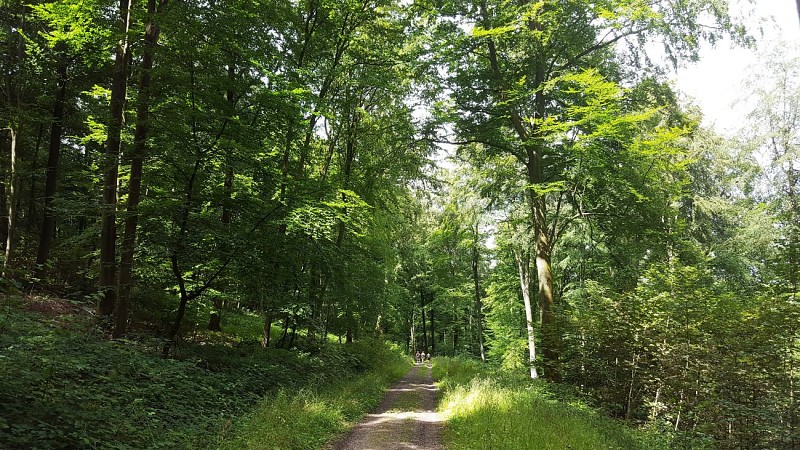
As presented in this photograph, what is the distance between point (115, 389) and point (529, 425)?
6.94 m

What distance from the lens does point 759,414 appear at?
7.83 m

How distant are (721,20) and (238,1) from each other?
44.8 feet

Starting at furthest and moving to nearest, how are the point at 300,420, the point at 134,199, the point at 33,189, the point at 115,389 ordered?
1. the point at 33,189
2. the point at 134,199
3. the point at 300,420
4. the point at 115,389

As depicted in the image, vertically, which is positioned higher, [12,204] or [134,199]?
[12,204]

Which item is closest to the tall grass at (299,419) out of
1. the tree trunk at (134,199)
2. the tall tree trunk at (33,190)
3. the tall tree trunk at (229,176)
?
the tree trunk at (134,199)

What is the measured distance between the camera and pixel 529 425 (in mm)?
7918

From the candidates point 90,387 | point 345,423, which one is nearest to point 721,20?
point 345,423

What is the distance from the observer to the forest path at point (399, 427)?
321 inches

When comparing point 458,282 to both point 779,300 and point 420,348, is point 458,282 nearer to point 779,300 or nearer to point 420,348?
point 420,348

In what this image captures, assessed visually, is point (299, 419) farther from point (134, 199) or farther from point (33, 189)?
point (33, 189)

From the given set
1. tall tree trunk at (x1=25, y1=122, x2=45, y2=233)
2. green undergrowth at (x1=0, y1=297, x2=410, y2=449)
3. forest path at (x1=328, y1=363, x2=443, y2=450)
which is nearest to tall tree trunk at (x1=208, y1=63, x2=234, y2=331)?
green undergrowth at (x1=0, y1=297, x2=410, y2=449)

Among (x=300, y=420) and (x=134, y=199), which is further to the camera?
(x=134, y=199)

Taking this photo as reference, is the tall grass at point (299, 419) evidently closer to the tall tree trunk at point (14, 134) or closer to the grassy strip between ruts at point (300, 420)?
the grassy strip between ruts at point (300, 420)

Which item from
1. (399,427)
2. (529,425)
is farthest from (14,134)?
(529,425)
